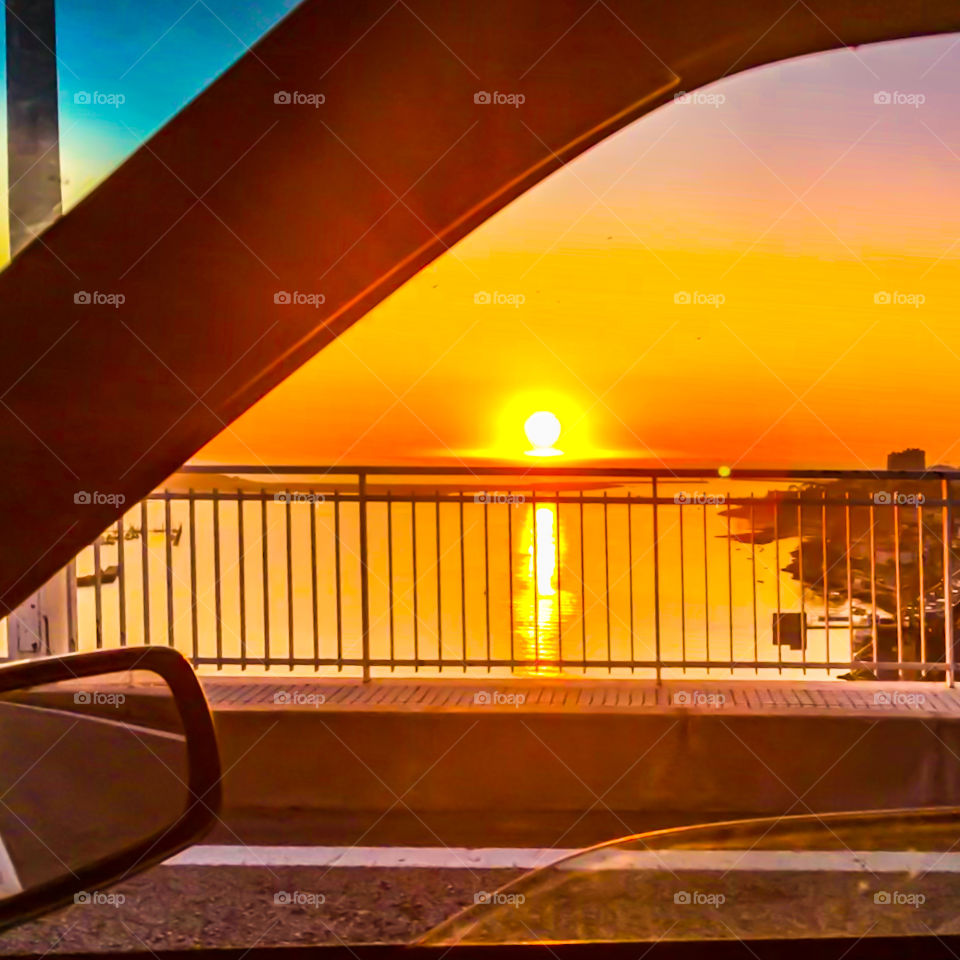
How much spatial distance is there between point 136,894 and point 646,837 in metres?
2.52

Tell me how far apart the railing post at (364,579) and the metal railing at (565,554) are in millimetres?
12

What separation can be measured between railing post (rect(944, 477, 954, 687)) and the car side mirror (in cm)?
420

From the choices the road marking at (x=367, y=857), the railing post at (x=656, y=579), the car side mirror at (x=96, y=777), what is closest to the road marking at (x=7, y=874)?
the car side mirror at (x=96, y=777)

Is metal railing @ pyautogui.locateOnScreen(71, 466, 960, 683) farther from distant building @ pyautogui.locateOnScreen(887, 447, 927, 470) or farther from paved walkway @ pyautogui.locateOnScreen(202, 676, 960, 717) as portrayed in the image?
distant building @ pyautogui.locateOnScreen(887, 447, 927, 470)

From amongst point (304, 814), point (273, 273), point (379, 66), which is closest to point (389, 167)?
point (379, 66)

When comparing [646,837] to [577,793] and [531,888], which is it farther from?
[577,793]

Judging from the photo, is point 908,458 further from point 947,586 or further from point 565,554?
point 565,554

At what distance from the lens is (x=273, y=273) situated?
4.02 m

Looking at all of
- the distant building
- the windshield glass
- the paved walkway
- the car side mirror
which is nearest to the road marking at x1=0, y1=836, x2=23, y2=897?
the car side mirror

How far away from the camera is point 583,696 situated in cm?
508

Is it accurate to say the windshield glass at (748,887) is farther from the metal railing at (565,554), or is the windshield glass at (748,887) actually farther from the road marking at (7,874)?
the metal railing at (565,554)

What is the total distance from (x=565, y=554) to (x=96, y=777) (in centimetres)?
398

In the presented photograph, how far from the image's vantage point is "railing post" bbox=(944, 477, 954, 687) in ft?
17.0

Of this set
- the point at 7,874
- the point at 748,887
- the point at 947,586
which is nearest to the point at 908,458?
the point at 947,586
